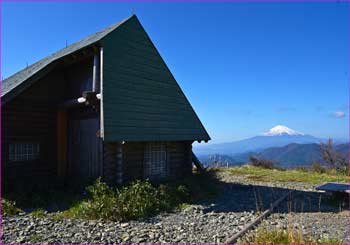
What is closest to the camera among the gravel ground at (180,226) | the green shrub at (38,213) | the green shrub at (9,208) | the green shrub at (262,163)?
the gravel ground at (180,226)

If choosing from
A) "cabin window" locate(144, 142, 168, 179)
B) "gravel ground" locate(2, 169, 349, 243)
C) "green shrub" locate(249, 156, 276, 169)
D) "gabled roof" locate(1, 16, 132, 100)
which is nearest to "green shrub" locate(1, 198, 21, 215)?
"gravel ground" locate(2, 169, 349, 243)

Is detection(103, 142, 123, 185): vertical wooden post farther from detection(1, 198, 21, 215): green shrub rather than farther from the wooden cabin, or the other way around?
detection(1, 198, 21, 215): green shrub

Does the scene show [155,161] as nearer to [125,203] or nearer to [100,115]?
[100,115]

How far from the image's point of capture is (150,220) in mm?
8375

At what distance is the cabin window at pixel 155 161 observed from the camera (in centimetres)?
1345

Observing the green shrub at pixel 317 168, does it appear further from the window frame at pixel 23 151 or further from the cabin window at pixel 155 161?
the window frame at pixel 23 151

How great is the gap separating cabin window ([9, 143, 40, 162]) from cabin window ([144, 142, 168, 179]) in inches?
179

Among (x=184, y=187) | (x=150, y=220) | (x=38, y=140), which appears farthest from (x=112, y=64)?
(x=150, y=220)

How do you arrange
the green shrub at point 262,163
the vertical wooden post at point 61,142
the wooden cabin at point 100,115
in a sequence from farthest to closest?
the green shrub at point 262,163
the vertical wooden post at point 61,142
the wooden cabin at point 100,115

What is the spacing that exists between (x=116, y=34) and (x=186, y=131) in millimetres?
5299

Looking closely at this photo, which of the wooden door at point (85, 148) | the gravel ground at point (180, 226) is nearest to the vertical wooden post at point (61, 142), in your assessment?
the wooden door at point (85, 148)

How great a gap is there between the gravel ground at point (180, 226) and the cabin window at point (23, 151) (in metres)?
4.36

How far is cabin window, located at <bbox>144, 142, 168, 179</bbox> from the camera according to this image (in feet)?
44.1

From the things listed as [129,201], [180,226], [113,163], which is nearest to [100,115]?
[113,163]
